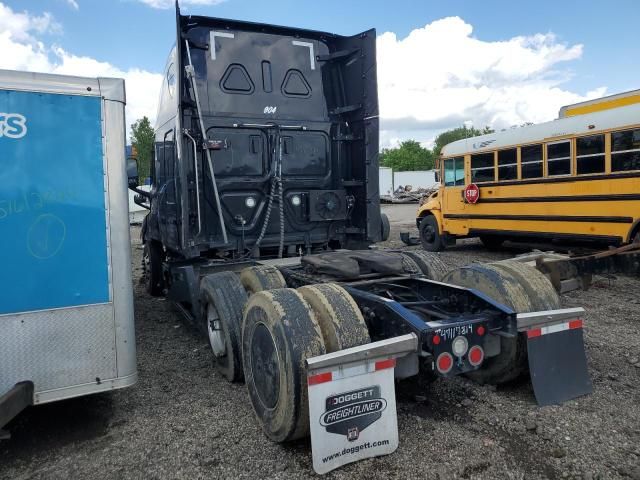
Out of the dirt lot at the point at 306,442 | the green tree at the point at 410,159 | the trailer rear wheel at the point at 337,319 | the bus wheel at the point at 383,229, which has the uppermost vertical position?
the green tree at the point at 410,159

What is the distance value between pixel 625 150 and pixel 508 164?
104 inches

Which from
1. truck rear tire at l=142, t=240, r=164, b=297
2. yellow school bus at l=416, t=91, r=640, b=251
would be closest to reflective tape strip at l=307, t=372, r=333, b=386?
truck rear tire at l=142, t=240, r=164, b=297

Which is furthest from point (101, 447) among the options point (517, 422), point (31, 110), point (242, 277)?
point (517, 422)

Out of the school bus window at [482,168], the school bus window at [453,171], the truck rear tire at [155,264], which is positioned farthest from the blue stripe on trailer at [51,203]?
the school bus window at [453,171]

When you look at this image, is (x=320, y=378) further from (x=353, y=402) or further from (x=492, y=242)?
(x=492, y=242)

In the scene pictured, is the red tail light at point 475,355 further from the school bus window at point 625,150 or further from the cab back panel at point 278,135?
the school bus window at point 625,150

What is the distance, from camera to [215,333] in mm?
4473

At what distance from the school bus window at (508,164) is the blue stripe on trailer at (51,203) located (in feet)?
30.4

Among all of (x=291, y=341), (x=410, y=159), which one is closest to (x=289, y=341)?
(x=291, y=341)

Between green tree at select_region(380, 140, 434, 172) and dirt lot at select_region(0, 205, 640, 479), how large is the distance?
7206cm

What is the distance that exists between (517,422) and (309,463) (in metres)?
1.46

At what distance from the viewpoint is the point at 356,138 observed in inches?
224

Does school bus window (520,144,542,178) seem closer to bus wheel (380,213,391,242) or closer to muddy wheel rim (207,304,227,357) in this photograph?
bus wheel (380,213,391,242)

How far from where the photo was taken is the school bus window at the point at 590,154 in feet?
28.9
